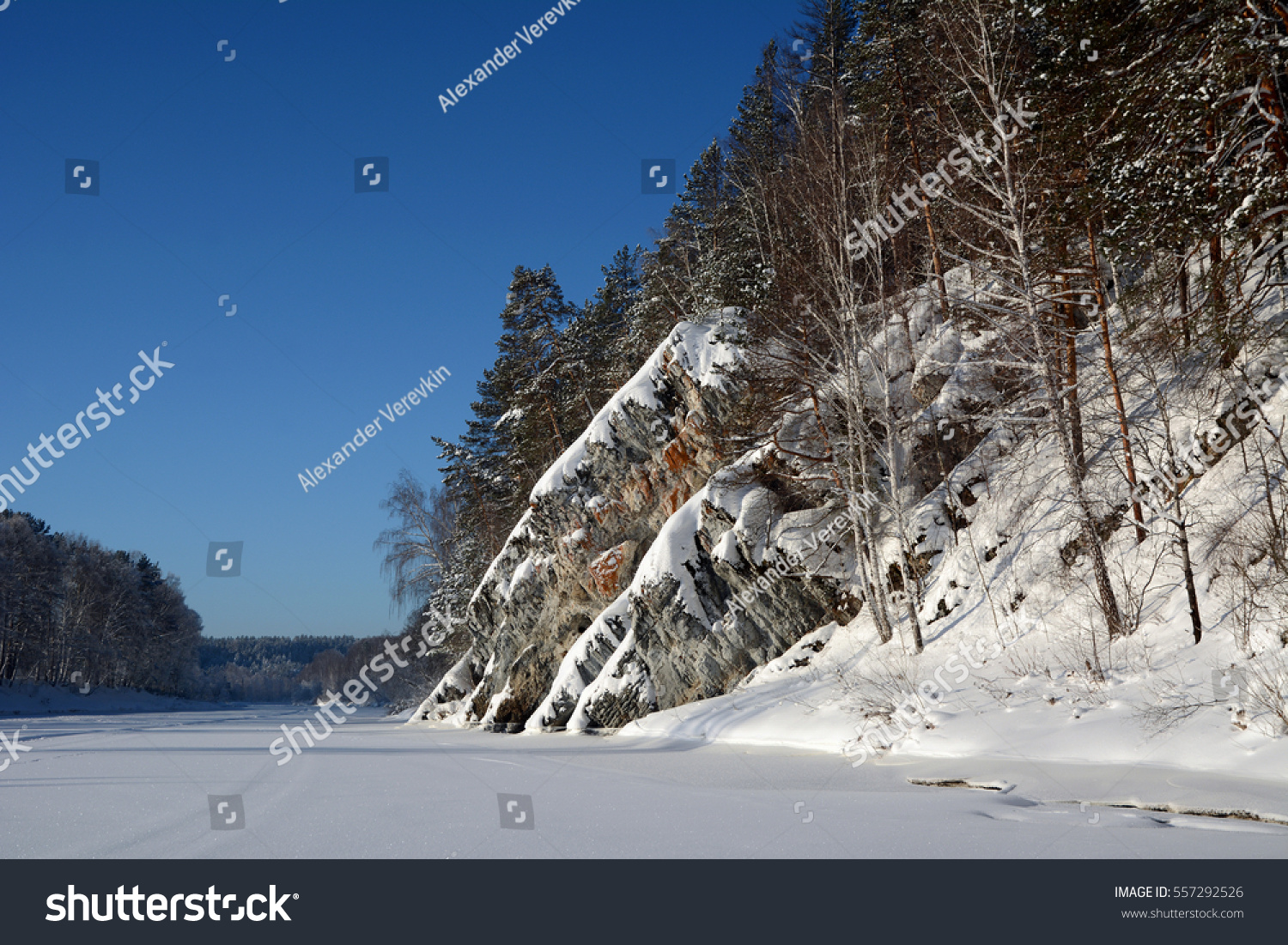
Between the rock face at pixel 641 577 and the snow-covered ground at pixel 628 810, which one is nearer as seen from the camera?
the snow-covered ground at pixel 628 810

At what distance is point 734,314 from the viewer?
72.8ft

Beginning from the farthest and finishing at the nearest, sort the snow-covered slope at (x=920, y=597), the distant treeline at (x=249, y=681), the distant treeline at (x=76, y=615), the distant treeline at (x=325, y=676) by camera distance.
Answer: the distant treeline at (x=249, y=681)
the distant treeline at (x=325, y=676)
the distant treeline at (x=76, y=615)
the snow-covered slope at (x=920, y=597)

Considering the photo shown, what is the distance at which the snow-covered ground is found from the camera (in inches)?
183

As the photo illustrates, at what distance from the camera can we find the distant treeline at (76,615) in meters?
52.6

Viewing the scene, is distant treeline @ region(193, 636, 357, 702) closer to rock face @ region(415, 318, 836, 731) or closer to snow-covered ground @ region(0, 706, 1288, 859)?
rock face @ region(415, 318, 836, 731)

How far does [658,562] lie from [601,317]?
21287 millimetres

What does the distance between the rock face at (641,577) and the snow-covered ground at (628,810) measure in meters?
8.28

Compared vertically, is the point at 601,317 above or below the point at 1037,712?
above

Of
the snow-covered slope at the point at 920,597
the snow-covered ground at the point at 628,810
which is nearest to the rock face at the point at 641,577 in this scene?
the snow-covered slope at the point at 920,597

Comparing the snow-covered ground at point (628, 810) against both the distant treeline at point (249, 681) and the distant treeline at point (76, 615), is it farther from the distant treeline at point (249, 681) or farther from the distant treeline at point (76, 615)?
the distant treeline at point (249, 681)

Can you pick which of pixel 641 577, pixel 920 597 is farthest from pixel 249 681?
pixel 920 597

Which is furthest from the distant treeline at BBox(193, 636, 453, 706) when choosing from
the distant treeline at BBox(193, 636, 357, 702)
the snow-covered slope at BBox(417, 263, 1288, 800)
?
the snow-covered slope at BBox(417, 263, 1288, 800)

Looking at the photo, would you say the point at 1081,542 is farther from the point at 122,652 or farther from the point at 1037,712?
the point at 122,652
